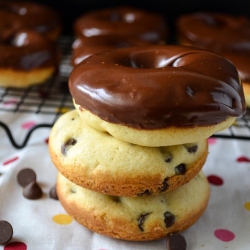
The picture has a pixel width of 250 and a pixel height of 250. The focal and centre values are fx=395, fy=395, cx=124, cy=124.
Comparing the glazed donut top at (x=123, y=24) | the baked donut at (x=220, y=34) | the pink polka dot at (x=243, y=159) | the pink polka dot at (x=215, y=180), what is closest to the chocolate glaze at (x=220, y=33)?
the baked donut at (x=220, y=34)

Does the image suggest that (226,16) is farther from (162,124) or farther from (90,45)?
(162,124)

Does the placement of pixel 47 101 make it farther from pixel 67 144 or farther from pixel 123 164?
pixel 123 164

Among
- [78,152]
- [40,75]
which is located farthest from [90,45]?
[78,152]

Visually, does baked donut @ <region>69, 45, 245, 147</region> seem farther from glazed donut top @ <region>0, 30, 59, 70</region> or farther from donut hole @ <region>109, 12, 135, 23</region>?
donut hole @ <region>109, 12, 135, 23</region>

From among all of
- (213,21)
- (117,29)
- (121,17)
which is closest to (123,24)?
(117,29)

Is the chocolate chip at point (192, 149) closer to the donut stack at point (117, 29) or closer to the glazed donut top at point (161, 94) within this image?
the glazed donut top at point (161, 94)

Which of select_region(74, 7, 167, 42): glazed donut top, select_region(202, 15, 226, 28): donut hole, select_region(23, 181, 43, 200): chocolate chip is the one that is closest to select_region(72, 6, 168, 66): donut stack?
select_region(74, 7, 167, 42): glazed donut top
